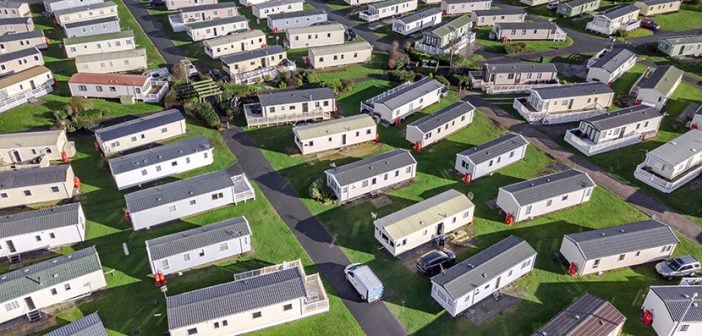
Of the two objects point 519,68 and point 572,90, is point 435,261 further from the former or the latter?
point 519,68

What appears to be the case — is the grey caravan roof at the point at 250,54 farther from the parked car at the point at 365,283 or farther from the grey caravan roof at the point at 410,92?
the parked car at the point at 365,283

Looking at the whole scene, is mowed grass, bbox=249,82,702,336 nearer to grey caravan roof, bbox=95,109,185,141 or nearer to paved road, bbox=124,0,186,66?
grey caravan roof, bbox=95,109,185,141

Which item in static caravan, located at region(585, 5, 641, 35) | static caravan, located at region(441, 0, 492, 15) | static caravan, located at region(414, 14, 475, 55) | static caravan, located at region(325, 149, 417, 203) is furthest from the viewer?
static caravan, located at region(441, 0, 492, 15)

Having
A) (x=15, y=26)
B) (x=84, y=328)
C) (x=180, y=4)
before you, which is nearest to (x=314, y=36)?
(x=180, y=4)

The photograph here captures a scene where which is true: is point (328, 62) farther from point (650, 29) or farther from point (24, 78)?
point (650, 29)

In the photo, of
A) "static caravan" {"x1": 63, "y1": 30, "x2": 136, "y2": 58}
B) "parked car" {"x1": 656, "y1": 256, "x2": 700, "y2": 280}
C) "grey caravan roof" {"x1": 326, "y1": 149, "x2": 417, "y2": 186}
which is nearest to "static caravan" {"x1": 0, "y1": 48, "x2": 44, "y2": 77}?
"static caravan" {"x1": 63, "y1": 30, "x2": 136, "y2": 58}

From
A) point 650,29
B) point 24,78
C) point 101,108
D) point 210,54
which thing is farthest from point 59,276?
point 650,29
